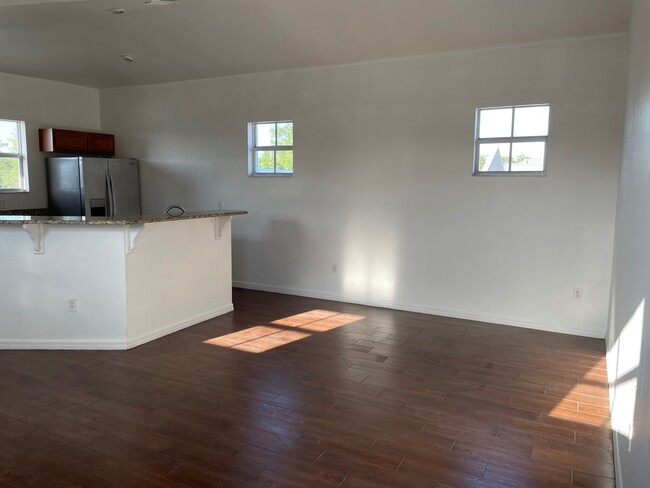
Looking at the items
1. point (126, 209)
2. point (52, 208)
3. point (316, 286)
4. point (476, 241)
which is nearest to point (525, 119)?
point (476, 241)

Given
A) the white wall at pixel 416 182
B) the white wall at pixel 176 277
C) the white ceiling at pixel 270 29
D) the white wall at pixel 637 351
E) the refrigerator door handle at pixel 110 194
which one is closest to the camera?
the white wall at pixel 637 351

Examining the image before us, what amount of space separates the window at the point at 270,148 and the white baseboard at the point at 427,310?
4.77ft

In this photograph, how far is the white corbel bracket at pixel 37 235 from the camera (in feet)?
12.4

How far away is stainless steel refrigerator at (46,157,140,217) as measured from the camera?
6.39 metres

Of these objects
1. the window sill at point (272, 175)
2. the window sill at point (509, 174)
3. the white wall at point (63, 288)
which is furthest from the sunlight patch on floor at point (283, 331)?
the window sill at point (509, 174)

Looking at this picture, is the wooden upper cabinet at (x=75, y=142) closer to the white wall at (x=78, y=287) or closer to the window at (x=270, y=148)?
the window at (x=270, y=148)

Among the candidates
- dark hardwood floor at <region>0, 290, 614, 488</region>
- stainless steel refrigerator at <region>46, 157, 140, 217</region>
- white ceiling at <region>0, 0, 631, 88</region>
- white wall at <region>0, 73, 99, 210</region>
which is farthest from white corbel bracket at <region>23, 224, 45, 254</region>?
white wall at <region>0, 73, 99, 210</region>

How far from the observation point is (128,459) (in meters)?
2.43

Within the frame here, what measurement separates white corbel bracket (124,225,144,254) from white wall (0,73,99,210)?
343 cm

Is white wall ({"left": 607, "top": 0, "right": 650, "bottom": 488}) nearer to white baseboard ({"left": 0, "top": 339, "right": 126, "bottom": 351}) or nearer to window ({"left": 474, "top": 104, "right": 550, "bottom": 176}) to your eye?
window ({"left": 474, "top": 104, "right": 550, "bottom": 176})

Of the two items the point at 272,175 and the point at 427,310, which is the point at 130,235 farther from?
the point at 427,310

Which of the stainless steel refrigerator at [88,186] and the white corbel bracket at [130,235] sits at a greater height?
the stainless steel refrigerator at [88,186]

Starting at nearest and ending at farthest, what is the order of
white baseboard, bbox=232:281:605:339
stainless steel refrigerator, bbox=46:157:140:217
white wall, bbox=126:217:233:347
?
white wall, bbox=126:217:233:347, white baseboard, bbox=232:281:605:339, stainless steel refrigerator, bbox=46:157:140:217

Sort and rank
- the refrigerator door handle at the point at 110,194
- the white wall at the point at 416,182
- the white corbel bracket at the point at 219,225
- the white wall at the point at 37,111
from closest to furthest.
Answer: the white wall at the point at 416,182 < the white corbel bracket at the point at 219,225 < the white wall at the point at 37,111 < the refrigerator door handle at the point at 110,194
